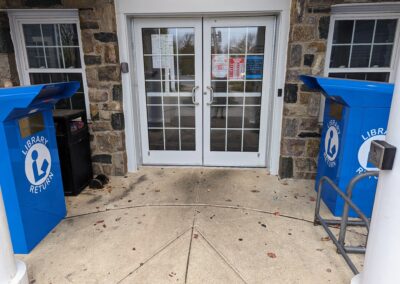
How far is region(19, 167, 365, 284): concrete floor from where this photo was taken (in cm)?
215

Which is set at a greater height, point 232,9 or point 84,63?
point 232,9

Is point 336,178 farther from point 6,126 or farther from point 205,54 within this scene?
point 6,126

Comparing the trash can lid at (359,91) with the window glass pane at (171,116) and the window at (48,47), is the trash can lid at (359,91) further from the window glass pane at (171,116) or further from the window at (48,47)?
the window at (48,47)

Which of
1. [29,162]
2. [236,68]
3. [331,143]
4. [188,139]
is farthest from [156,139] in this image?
[331,143]

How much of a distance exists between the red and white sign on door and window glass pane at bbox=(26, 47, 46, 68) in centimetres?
257

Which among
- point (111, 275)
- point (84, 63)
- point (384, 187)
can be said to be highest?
point (84, 63)

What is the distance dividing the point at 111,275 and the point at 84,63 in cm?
273

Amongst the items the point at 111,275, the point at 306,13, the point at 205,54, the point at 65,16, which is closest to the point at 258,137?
the point at 205,54

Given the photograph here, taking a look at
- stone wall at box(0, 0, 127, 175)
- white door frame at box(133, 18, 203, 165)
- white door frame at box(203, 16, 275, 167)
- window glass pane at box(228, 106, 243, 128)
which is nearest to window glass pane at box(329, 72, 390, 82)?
white door frame at box(203, 16, 275, 167)

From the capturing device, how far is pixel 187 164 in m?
4.31

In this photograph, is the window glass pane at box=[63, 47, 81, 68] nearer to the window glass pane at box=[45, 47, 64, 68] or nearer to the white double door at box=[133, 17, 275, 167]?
the window glass pane at box=[45, 47, 64, 68]

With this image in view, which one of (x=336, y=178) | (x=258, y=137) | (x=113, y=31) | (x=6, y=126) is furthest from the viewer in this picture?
(x=258, y=137)

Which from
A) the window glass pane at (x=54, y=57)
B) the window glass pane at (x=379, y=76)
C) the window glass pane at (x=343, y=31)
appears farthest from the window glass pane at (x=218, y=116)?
the window glass pane at (x=54, y=57)

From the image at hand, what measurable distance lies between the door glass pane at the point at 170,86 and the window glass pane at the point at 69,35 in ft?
2.95
